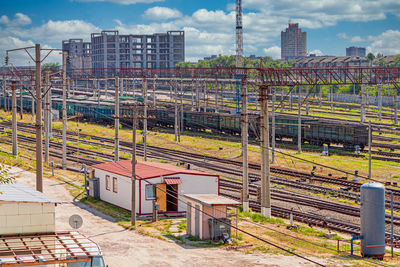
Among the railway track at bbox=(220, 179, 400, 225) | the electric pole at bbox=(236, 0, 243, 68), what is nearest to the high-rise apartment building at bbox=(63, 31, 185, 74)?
the electric pole at bbox=(236, 0, 243, 68)

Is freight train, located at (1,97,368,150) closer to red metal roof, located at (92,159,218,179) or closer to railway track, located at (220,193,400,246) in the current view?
red metal roof, located at (92,159,218,179)

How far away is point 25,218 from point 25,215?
106 mm

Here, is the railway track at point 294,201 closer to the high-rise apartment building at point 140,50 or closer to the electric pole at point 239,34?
the electric pole at point 239,34

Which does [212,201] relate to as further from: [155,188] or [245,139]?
[245,139]

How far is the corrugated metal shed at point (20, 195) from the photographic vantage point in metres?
19.6

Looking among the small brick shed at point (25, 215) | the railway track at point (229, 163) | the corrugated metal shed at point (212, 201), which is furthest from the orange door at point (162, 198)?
the railway track at point (229, 163)

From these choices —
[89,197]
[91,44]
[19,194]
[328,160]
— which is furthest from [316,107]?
[91,44]

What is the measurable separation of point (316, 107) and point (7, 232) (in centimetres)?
Result: 8981

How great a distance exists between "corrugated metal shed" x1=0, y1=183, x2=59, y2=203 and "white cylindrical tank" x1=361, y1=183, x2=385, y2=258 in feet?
42.8

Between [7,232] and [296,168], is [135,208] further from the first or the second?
[296,168]

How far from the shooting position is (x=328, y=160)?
5241cm

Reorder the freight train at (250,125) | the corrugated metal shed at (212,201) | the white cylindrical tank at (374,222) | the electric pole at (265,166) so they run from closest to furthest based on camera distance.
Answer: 1. the white cylindrical tank at (374,222)
2. the corrugated metal shed at (212,201)
3. the electric pole at (265,166)
4. the freight train at (250,125)

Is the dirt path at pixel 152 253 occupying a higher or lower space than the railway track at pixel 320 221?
higher

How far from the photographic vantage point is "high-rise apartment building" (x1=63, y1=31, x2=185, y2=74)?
18075 cm
